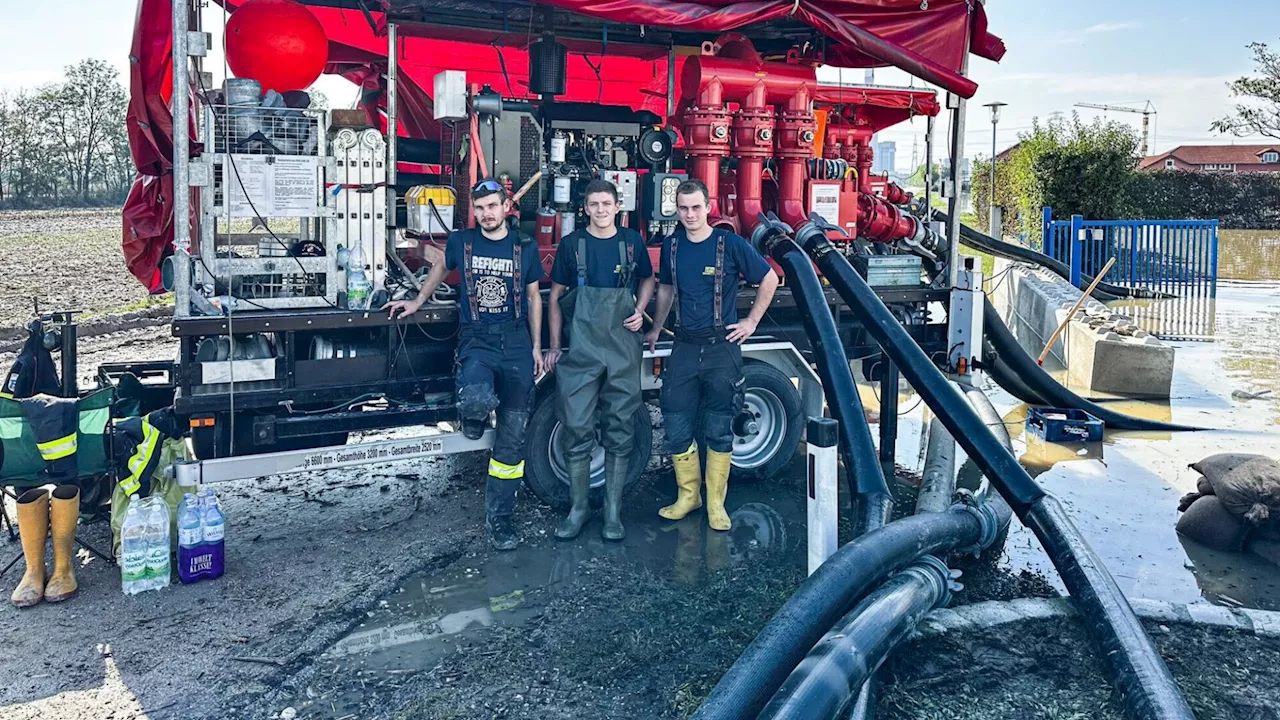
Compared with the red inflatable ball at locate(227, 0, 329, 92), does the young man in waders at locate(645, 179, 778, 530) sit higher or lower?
lower

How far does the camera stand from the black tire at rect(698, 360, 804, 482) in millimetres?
6723

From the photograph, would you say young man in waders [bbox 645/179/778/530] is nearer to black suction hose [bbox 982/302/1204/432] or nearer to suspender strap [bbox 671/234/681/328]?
suspender strap [bbox 671/234/681/328]

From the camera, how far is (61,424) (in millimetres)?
4777

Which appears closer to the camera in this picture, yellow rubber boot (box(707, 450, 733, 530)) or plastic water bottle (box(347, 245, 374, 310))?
plastic water bottle (box(347, 245, 374, 310))

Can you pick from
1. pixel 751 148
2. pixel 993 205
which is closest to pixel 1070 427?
pixel 751 148

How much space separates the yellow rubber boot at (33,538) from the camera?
473 cm

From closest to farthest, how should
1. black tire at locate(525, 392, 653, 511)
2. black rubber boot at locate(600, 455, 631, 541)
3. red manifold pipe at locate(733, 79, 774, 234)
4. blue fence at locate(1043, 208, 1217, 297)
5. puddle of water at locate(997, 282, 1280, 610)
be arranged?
puddle of water at locate(997, 282, 1280, 610) < black rubber boot at locate(600, 455, 631, 541) < black tire at locate(525, 392, 653, 511) < red manifold pipe at locate(733, 79, 774, 234) < blue fence at locate(1043, 208, 1217, 297)

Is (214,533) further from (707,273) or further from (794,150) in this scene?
(794,150)

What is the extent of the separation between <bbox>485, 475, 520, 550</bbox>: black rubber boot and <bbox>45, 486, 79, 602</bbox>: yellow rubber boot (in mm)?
1974

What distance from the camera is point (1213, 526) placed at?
5.72 metres

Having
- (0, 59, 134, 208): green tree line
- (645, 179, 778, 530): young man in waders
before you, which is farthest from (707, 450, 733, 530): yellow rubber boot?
(0, 59, 134, 208): green tree line

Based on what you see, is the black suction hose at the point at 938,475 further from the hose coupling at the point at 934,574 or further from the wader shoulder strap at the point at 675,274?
the wader shoulder strap at the point at 675,274

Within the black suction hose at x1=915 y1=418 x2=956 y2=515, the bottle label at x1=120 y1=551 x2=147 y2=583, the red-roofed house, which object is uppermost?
the red-roofed house

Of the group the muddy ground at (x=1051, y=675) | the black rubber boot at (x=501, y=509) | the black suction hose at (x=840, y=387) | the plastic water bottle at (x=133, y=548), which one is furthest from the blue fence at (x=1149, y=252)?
the plastic water bottle at (x=133, y=548)
